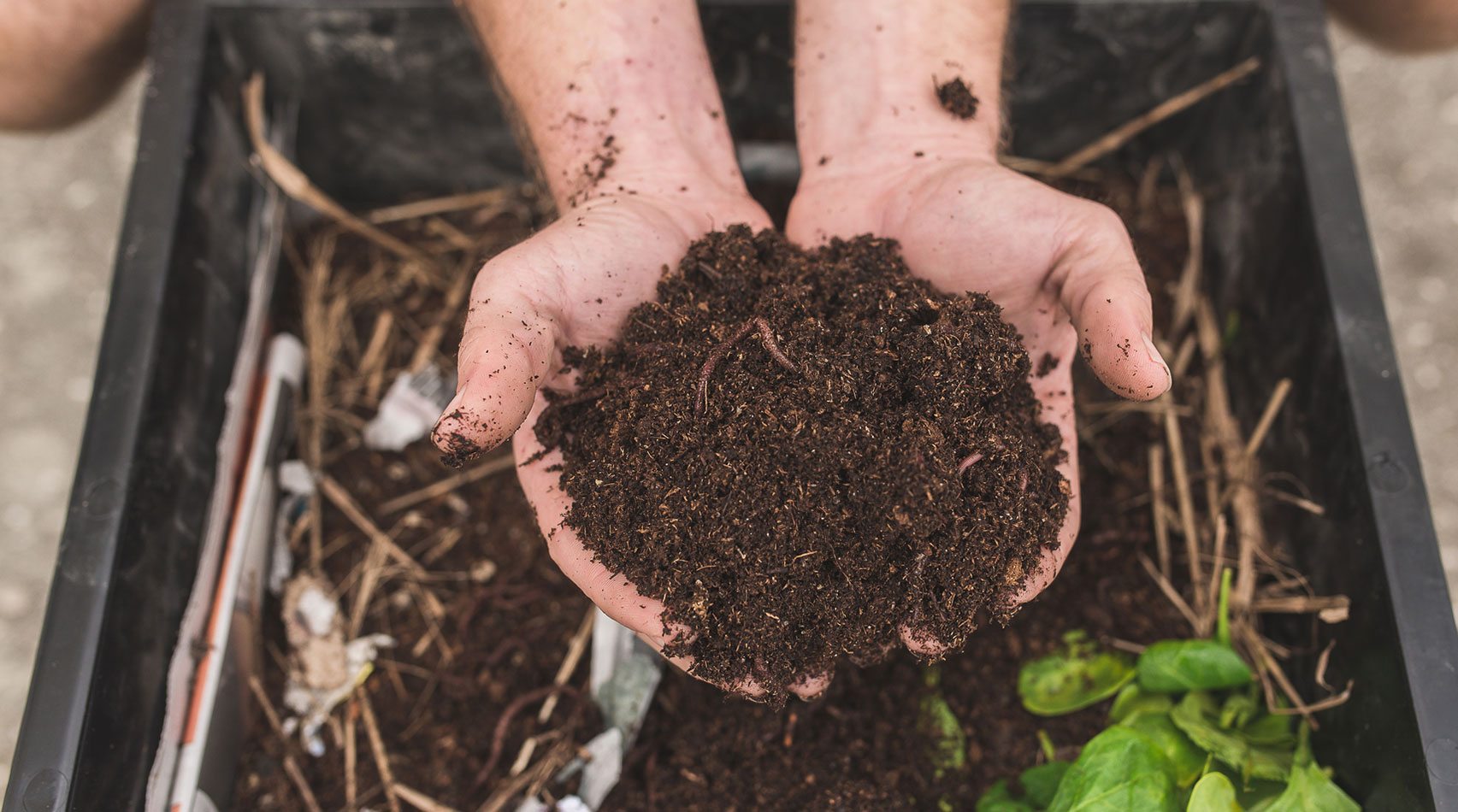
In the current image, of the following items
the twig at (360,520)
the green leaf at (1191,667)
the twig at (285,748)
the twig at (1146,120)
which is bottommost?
the twig at (285,748)

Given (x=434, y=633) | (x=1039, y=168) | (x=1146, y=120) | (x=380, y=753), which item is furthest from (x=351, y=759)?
(x=1146, y=120)

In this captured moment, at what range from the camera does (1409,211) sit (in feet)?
10.1

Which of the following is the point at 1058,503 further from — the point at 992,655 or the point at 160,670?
the point at 160,670

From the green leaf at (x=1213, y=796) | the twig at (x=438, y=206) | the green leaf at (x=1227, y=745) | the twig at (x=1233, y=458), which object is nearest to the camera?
the green leaf at (x=1213, y=796)

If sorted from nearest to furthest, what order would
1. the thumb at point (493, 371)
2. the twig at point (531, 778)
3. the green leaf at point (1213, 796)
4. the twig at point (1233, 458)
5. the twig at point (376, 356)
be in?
the thumb at point (493, 371) → the green leaf at point (1213, 796) → the twig at point (531, 778) → the twig at point (1233, 458) → the twig at point (376, 356)

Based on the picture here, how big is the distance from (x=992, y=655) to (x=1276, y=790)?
19.3 inches

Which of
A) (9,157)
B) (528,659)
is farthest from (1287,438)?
(9,157)

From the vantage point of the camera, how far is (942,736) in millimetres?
1832

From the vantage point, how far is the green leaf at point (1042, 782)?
68.7 inches

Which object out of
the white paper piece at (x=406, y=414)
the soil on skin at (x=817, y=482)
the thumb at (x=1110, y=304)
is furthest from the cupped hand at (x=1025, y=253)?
the white paper piece at (x=406, y=414)

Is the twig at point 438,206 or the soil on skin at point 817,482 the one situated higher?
the soil on skin at point 817,482

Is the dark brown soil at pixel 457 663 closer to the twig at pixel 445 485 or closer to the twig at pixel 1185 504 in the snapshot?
the twig at pixel 445 485

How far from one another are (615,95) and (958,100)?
624 mm

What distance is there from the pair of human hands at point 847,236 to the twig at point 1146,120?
29.2 inches
